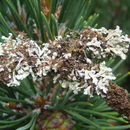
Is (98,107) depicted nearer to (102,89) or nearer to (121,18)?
(102,89)

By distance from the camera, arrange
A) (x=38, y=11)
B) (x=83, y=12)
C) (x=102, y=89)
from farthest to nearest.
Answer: (x=83, y=12), (x=38, y=11), (x=102, y=89)

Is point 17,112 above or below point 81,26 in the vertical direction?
below

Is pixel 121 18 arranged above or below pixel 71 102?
above

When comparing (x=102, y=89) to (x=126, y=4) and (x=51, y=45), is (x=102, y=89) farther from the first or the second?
(x=126, y=4)

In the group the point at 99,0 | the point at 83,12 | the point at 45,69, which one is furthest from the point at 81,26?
the point at 99,0

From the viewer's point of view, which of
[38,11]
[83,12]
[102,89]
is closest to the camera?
[102,89]

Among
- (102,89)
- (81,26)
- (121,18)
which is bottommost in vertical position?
(102,89)

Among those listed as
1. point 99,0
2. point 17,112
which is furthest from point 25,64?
point 99,0

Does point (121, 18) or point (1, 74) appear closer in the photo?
point (1, 74)

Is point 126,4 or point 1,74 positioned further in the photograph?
point 126,4
